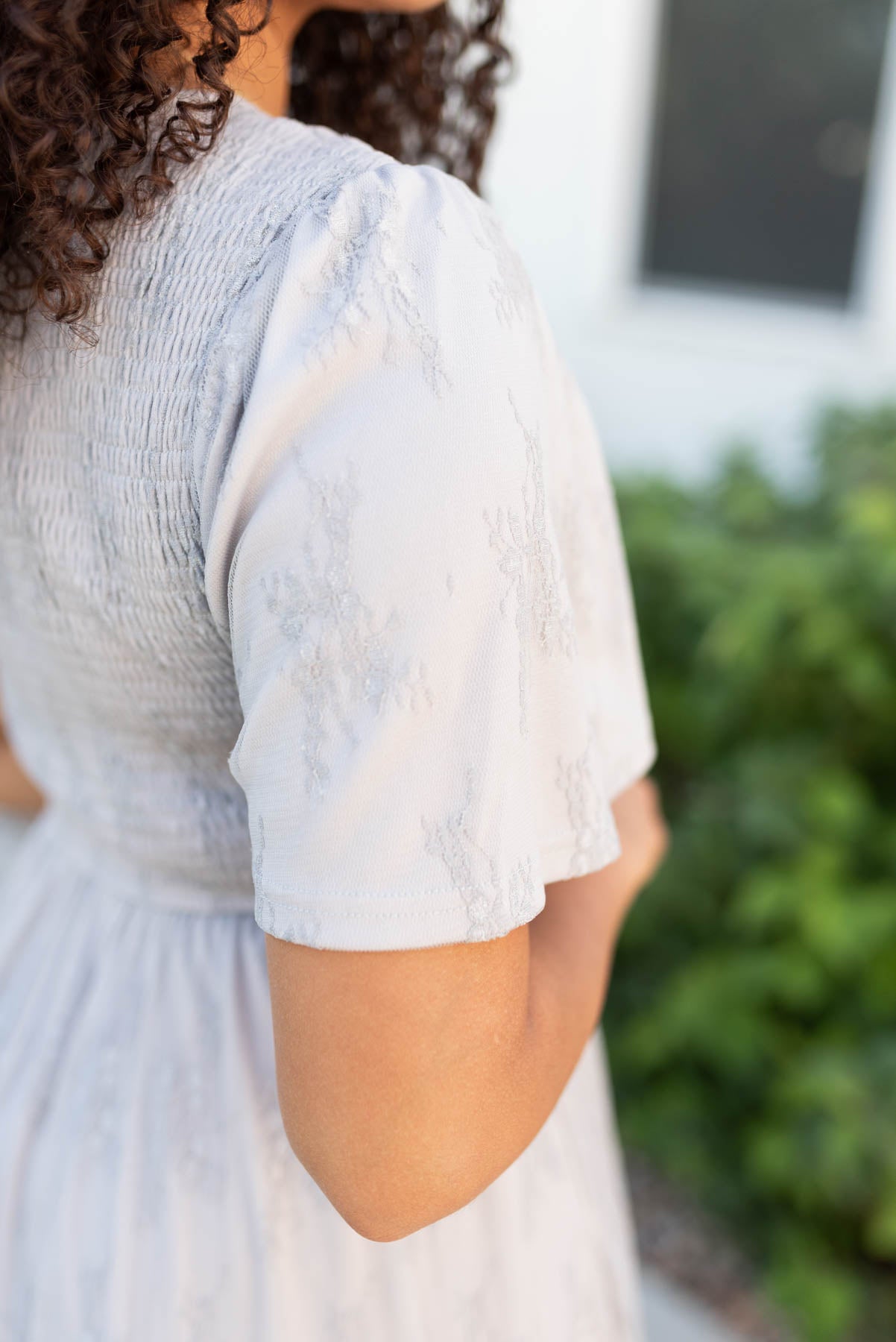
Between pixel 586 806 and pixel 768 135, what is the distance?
3.54 meters

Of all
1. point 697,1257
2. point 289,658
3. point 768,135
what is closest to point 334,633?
point 289,658

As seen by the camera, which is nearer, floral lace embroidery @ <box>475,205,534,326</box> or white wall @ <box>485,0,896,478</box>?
floral lace embroidery @ <box>475,205,534,326</box>

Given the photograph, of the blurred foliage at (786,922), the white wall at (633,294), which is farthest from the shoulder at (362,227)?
the white wall at (633,294)

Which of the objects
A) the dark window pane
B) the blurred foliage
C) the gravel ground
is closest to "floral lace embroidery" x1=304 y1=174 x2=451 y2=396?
the blurred foliage

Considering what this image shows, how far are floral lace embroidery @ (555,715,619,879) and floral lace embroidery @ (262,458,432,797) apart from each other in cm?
14

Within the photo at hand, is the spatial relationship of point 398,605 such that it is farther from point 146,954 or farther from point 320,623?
point 146,954

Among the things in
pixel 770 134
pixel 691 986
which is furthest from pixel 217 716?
pixel 770 134

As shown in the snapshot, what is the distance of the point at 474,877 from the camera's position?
60 centimetres

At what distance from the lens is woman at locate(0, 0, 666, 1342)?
0.58 metres

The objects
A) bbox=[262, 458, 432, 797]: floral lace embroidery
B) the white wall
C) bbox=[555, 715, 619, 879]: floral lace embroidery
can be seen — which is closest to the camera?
bbox=[262, 458, 432, 797]: floral lace embroidery

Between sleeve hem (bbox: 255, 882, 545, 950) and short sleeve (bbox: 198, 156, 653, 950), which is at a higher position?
short sleeve (bbox: 198, 156, 653, 950)

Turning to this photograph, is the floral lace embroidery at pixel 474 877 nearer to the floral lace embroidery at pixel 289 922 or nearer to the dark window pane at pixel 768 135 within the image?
the floral lace embroidery at pixel 289 922

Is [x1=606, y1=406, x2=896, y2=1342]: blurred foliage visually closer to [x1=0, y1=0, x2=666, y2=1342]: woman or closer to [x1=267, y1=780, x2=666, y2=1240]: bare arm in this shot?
[x1=0, y1=0, x2=666, y2=1342]: woman

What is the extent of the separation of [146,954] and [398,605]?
0.50m
